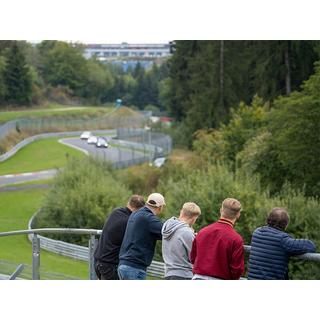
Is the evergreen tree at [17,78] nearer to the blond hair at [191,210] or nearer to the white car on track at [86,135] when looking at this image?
the white car on track at [86,135]

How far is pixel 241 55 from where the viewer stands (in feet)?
177

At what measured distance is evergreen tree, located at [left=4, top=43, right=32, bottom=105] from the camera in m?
44.5

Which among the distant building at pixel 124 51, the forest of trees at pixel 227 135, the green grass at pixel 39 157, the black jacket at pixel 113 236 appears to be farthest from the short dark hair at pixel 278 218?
the distant building at pixel 124 51

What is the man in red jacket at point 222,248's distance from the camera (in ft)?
21.5

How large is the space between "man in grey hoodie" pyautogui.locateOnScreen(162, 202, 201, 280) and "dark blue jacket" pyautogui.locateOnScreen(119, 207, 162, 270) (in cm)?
21

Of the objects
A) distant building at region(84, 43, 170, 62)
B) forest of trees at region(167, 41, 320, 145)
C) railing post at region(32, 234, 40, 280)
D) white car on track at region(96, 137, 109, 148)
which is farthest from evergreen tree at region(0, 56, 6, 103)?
railing post at region(32, 234, 40, 280)

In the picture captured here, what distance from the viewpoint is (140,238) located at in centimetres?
728

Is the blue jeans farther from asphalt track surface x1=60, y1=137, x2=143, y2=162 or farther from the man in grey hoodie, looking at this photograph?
asphalt track surface x1=60, y1=137, x2=143, y2=162

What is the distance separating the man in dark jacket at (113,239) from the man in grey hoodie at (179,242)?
614mm

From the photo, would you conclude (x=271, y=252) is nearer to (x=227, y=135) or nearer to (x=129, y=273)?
(x=129, y=273)

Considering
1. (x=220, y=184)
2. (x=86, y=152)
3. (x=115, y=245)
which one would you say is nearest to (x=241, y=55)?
(x=86, y=152)

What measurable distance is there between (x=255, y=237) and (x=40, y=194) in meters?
36.5

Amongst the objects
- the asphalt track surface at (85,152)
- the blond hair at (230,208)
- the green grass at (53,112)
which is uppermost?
the blond hair at (230,208)
